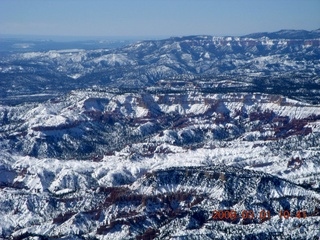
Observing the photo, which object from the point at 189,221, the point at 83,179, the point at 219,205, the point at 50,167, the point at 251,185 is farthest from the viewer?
the point at 50,167

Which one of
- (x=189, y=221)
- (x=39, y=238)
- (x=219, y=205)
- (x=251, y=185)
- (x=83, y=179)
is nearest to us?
(x=39, y=238)

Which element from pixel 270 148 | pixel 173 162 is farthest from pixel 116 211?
pixel 270 148

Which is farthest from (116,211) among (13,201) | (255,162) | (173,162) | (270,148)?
(270,148)

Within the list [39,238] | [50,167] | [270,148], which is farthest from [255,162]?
[39,238]

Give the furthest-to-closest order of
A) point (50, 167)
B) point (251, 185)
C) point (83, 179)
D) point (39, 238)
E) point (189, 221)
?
point (50, 167)
point (83, 179)
point (251, 185)
point (189, 221)
point (39, 238)

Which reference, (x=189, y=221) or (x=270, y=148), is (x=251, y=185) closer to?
(x=189, y=221)

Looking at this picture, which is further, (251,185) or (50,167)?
(50,167)

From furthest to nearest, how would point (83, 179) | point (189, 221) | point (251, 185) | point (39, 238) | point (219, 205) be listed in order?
1. point (83, 179)
2. point (251, 185)
3. point (219, 205)
4. point (189, 221)
5. point (39, 238)

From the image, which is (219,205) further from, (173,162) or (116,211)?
(173,162)

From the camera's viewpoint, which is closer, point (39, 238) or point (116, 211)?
point (39, 238)
